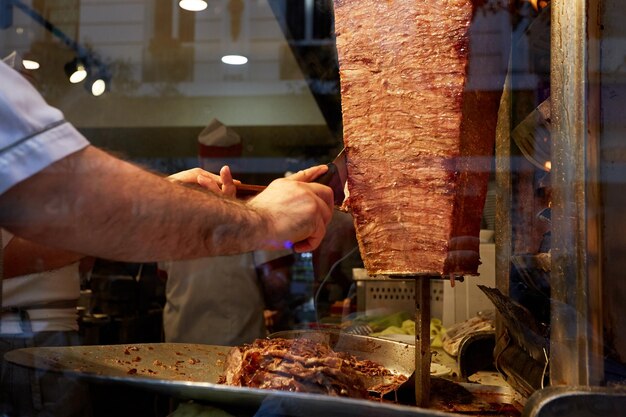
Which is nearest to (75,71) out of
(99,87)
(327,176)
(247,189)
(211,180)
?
(99,87)

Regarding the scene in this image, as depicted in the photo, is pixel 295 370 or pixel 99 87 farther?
pixel 99 87

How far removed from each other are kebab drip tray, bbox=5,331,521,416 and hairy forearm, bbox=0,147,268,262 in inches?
8.9

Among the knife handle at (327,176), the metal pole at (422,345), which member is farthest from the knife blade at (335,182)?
the metal pole at (422,345)

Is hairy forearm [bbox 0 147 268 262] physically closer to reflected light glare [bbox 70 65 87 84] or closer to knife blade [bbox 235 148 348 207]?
knife blade [bbox 235 148 348 207]

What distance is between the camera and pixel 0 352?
4.56ft

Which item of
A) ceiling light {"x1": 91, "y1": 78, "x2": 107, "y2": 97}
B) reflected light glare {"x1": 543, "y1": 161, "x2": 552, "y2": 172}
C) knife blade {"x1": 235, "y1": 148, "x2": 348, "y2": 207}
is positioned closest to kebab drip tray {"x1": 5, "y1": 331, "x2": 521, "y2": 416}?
knife blade {"x1": 235, "y1": 148, "x2": 348, "y2": 207}

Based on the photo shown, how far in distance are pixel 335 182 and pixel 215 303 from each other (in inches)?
72.4

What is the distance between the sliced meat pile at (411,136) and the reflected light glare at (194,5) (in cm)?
141

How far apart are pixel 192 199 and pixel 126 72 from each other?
4.79 feet

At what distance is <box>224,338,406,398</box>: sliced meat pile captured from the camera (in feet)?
4.05

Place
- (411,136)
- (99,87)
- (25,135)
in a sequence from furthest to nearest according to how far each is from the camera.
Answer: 1. (99,87)
2. (411,136)
3. (25,135)

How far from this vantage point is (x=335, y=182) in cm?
152

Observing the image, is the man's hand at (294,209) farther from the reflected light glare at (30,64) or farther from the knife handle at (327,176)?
the reflected light glare at (30,64)

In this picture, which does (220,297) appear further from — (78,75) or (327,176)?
(327,176)
